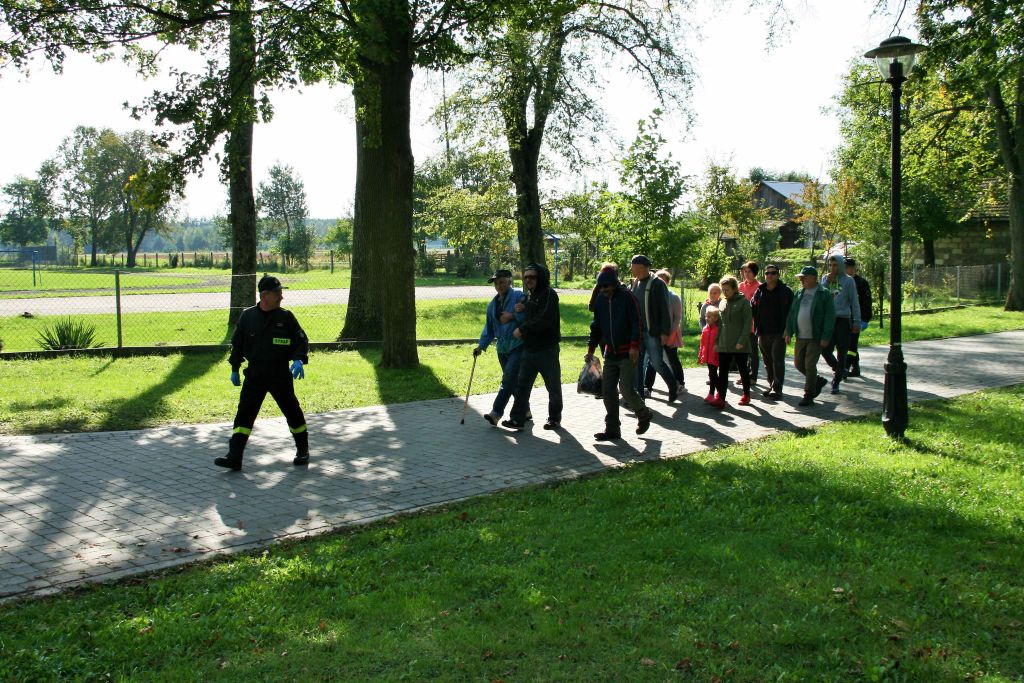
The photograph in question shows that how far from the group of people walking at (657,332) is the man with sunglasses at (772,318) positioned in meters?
0.01

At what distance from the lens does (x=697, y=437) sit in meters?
9.56

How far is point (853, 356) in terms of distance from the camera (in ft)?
45.3

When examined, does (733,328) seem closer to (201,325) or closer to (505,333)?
(505,333)

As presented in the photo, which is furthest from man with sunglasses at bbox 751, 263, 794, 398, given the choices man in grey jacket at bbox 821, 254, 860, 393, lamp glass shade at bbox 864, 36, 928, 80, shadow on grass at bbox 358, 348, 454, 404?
shadow on grass at bbox 358, 348, 454, 404

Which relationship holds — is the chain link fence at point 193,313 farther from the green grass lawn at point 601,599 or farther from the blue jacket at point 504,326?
the green grass lawn at point 601,599

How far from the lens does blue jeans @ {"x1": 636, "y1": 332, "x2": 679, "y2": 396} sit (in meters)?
10.9

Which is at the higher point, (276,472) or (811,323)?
(811,323)

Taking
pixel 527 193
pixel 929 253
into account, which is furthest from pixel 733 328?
pixel 929 253

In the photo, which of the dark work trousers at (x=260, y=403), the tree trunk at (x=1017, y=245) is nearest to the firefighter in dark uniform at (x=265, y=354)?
the dark work trousers at (x=260, y=403)

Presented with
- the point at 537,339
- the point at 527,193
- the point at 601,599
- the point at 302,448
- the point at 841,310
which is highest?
the point at 527,193

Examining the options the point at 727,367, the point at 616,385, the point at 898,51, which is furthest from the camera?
the point at 727,367

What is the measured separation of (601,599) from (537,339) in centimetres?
506

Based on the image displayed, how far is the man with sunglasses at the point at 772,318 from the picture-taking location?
38.6 ft

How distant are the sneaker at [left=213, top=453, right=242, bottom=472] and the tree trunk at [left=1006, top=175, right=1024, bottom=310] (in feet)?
94.2
